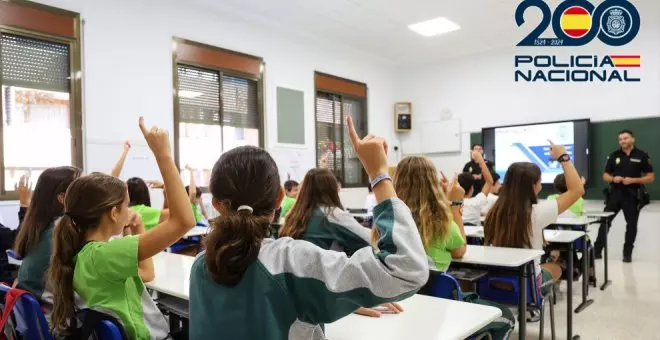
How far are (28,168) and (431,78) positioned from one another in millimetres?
6636

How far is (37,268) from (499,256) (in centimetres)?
222

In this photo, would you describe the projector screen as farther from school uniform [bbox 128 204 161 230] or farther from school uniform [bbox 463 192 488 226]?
school uniform [bbox 128 204 161 230]

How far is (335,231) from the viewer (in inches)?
95.7

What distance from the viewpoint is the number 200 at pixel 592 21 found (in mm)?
5945

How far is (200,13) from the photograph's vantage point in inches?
222

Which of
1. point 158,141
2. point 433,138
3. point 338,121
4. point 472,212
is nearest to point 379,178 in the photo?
point 158,141

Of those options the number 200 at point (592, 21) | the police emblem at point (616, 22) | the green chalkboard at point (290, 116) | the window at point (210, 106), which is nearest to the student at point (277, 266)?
the window at point (210, 106)

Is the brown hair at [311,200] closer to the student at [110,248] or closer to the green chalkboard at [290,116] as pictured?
the student at [110,248]

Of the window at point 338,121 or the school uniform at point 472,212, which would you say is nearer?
the school uniform at point 472,212

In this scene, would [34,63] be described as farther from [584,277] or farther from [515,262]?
[584,277]

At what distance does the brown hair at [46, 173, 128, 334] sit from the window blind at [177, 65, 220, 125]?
13.5 ft

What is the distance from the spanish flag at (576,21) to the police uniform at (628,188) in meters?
1.86

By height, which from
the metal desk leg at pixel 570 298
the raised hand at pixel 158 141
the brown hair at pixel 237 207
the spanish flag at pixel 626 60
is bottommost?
the metal desk leg at pixel 570 298

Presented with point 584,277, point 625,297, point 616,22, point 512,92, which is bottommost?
point 625,297
